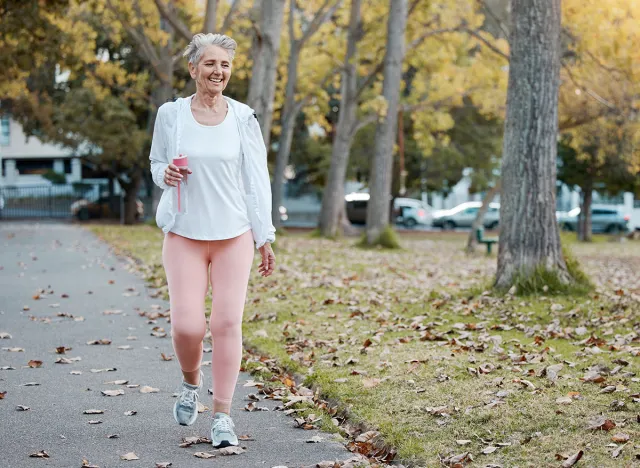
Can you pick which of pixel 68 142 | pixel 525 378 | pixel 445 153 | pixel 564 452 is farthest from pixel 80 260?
pixel 445 153

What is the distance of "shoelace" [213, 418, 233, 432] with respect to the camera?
5.62 metres

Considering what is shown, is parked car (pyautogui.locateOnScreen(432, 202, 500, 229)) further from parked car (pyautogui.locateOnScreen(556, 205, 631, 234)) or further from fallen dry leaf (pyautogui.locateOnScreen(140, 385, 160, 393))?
fallen dry leaf (pyautogui.locateOnScreen(140, 385, 160, 393))

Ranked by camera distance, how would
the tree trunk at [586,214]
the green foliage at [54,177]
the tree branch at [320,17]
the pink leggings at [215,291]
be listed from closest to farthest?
1. the pink leggings at [215,291]
2. the tree branch at [320,17]
3. the tree trunk at [586,214]
4. the green foliage at [54,177]

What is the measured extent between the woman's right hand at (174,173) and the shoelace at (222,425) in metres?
1.27

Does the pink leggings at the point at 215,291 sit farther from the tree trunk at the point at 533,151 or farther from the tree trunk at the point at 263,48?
the tree trunk at the point at 263,48

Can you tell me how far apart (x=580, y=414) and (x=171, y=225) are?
99.0 inches

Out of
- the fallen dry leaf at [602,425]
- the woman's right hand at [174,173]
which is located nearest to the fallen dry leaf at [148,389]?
the woman's right hand at [174,173]

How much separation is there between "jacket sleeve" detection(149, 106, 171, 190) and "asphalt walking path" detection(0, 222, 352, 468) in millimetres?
1423

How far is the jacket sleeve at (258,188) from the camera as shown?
18.7 feet

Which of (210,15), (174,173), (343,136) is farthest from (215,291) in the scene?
(343,136)

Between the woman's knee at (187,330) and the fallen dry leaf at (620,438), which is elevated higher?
the woman's knee at (187,330)

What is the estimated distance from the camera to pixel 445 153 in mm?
47469

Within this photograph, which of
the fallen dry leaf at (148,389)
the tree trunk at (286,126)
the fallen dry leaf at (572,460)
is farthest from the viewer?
the tree trunk at (286,126)

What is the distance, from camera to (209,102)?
5.71 meters
